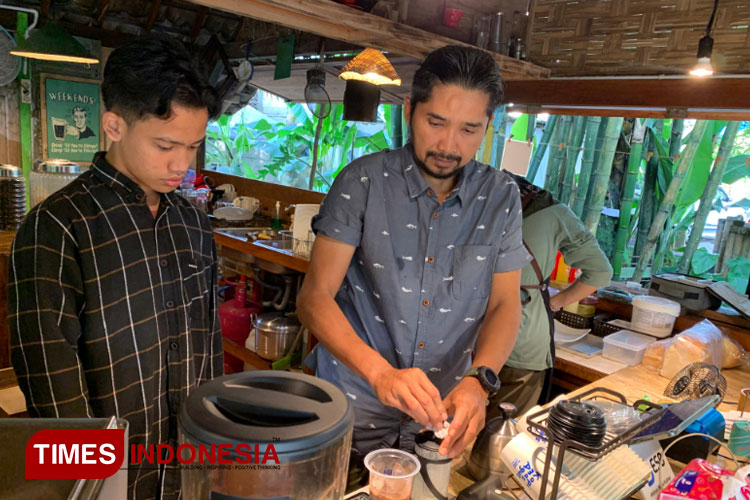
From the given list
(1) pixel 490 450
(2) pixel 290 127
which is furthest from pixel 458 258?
(2) pixel 290 127

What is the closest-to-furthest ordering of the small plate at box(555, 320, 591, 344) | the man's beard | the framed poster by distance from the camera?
the man's beard, the small plate at box(555, 320, 591, 344), the framed poster

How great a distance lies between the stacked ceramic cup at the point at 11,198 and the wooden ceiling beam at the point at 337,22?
192cm

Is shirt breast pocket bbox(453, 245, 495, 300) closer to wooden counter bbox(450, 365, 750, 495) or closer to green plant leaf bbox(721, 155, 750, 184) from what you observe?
wooden counter bbox(450, 365, 750, 495)

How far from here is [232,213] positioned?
4594mm

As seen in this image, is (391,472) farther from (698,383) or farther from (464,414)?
(698,383)

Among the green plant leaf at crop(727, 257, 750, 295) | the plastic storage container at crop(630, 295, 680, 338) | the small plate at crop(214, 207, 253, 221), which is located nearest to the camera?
the plastic storage container at crop(630, 295, 680, 338)

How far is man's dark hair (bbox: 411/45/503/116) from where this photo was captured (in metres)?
1.33

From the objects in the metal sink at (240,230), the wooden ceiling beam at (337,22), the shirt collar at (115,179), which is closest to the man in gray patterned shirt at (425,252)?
the shirt collar at (115,179)

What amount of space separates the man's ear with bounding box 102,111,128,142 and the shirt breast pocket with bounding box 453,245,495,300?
2.94 ft

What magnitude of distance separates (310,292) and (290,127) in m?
9.11

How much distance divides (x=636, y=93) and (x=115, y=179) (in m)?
2.48

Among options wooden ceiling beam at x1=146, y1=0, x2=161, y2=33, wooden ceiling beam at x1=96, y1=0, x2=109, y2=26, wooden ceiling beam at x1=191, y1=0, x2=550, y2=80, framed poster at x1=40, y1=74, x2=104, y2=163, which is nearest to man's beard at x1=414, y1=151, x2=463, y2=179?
wooden ceiling beam at x1=191, y1=0, x2=550, y2=80

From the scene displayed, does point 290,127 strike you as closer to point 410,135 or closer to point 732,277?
point 732,277

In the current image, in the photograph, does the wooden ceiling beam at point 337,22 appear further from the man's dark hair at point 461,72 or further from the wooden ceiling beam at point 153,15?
the wooden ceiling beam at point 153,15
